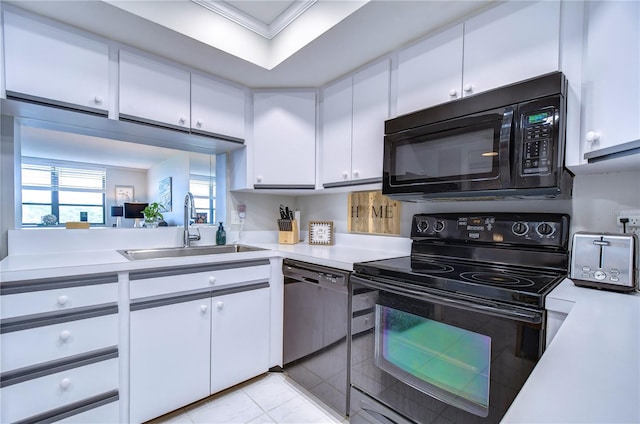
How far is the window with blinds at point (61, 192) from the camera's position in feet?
5.79

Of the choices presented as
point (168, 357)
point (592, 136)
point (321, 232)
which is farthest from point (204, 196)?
point (592, 136)

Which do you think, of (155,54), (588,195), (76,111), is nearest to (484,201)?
(588,195)

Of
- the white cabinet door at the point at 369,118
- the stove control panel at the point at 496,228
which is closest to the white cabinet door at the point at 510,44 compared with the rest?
the white cabinet door at the point at 369,118

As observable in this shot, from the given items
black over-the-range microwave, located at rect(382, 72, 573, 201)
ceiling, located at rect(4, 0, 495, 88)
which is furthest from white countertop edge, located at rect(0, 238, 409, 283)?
ceiling, located at rect(4, 0, 495, 88)

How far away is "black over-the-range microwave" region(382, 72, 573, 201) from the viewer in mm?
1164

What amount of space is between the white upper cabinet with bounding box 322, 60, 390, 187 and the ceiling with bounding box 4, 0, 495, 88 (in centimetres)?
12

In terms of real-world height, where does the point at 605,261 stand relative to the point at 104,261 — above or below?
above

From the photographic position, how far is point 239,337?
1.86 m

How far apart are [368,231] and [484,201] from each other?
2.75ft

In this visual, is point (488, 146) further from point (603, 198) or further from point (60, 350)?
point (60, 350)

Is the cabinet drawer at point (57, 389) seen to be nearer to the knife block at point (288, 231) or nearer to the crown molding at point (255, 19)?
the knife block at point (288, 231)

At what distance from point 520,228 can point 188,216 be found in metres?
2.18

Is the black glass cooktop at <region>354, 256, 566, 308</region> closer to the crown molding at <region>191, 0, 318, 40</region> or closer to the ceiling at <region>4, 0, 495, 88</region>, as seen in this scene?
the ceiling at <region>4, 0, 495, 88</region>

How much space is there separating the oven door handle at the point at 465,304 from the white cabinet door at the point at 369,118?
753 mm
